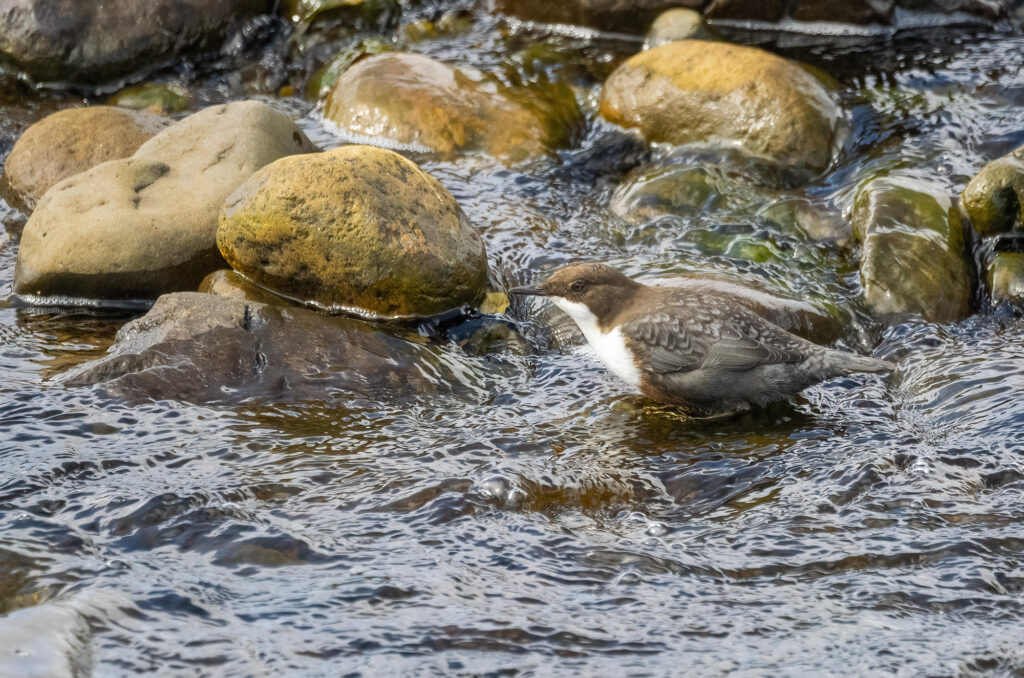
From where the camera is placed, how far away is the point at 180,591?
4.02 m

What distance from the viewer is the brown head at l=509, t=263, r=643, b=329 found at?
5.89 meters

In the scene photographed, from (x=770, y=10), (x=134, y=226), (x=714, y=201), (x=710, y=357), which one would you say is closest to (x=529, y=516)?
(x=710, y=357)

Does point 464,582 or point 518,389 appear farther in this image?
point 518,389

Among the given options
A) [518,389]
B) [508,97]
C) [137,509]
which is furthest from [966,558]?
[508,97]

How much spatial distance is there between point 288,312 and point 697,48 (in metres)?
4.51

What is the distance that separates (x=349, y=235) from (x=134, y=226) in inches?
53.7

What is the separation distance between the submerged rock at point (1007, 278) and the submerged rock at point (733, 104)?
1694 mm

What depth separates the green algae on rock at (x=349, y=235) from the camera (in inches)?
240

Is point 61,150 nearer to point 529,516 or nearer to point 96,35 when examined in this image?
point 96,35

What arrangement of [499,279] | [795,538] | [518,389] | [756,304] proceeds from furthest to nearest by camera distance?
1. [499,279]
2. [756,304]
3. [518,389]
4. [795,538]

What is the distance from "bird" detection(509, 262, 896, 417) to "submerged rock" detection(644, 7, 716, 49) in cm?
478

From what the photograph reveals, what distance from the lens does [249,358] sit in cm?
559

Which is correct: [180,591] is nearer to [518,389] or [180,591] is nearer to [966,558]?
[518,389]

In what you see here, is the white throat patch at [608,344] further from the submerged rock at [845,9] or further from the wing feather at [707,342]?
the submerged rock at [845,9]
